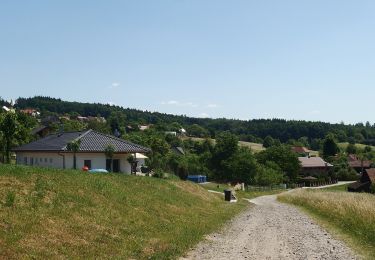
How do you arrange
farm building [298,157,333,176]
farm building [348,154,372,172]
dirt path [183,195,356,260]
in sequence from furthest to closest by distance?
farm building [348,154,372,172] < farm building [298,157,333,176] < dirt path [183,195,356,260]

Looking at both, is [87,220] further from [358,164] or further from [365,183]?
[358,164]

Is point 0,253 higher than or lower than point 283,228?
higher

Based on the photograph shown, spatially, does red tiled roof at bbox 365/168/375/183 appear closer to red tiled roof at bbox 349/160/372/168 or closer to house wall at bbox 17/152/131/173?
red tiled roof at bbox 349/160/372/168

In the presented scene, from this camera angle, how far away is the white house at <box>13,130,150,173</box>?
4681 cm

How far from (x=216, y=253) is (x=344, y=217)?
46.0 feet

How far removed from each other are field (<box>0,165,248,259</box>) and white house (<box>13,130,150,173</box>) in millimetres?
18996

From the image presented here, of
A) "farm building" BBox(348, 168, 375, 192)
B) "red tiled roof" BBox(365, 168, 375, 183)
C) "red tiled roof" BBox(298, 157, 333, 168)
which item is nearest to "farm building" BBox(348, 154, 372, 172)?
"red tiled roof" BBox(298, 157, 333, 168)

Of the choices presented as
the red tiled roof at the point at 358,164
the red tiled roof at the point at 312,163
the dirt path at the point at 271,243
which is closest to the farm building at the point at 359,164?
the red tiled roof at the point at 358,164

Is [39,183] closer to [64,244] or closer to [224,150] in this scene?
[64,244]

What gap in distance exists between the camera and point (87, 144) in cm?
4797

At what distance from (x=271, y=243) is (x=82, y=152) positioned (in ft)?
99.0

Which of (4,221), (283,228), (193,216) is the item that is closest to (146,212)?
(193,216)

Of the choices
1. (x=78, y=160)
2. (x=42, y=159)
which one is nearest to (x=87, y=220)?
(x=78, y=160)

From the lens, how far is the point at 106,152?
4669cm
